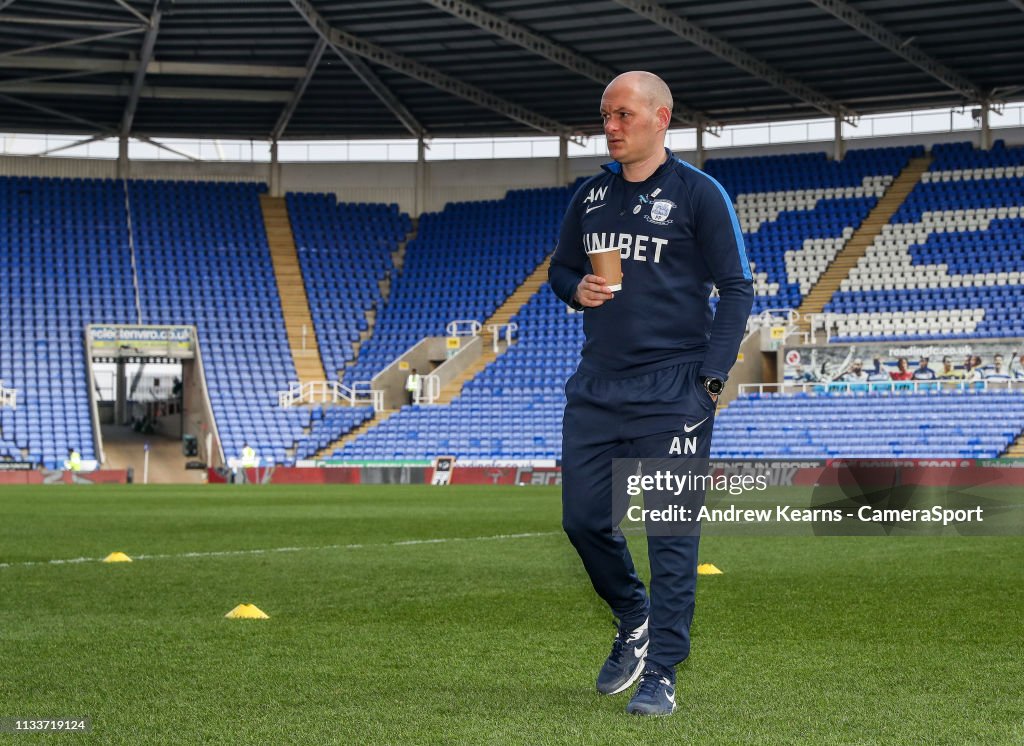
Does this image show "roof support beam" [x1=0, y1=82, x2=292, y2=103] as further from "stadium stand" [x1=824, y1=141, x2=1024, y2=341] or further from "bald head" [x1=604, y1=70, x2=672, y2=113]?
"bald head" [x1=604, y1=70, x2=672, y2=113]

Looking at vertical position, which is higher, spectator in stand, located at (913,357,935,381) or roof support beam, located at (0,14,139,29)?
roof support beam, located at (0,14,139,29)

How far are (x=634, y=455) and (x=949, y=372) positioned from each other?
1249 inches

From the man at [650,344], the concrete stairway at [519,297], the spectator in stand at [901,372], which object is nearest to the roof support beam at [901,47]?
the spectator in stand at [901,372]

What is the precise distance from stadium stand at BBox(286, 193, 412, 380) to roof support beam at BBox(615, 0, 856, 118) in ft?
44.3

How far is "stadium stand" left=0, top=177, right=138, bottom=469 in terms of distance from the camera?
3734cm

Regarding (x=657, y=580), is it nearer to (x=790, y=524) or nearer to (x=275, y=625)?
(x=275, y=625)

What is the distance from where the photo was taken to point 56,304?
41.2 m

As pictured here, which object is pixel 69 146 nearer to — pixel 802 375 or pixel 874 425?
pixel 802 375

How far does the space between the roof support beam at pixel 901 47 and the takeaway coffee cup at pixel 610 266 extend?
29.4 meters

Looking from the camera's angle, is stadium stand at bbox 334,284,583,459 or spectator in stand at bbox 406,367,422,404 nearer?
stadium stand at bbox 334,284,583,459

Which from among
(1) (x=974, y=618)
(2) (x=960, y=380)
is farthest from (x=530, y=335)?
(1) (x=974, y=618)

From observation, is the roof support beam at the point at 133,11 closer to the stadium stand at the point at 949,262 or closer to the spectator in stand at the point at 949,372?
the stadium stand at the point at 949,262

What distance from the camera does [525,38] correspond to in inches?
1438

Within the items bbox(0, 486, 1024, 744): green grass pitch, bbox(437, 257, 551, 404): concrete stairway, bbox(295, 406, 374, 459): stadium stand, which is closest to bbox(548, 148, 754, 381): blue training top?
bbox(0, 486, 1024, 744): green grass pitch
